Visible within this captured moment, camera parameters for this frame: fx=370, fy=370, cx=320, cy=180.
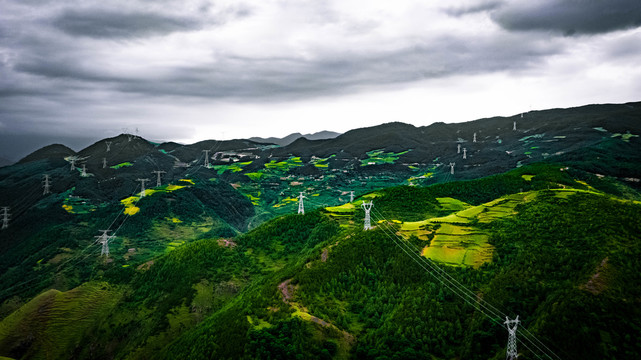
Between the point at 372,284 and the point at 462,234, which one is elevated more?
the point at 462,234

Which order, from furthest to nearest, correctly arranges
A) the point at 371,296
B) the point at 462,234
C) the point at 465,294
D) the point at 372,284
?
the point at 462,234 < the point at 372,284 < the point at 371,296 < the point at 465,294

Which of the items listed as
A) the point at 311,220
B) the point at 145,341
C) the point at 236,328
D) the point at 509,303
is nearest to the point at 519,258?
the point at 509,303

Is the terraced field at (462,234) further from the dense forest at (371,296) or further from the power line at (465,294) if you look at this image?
the power line at (465,294)

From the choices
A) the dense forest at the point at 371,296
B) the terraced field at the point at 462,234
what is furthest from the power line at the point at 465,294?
the terraced field at the point at 462,234

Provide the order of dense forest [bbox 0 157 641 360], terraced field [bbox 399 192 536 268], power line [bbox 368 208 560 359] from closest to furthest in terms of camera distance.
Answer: power line [bbox 368 208 560 359]
dense forest [bbox 0 157 641 360]
terraced field [bbox 399 192 536 268]

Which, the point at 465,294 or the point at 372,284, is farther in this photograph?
the point at 372,284

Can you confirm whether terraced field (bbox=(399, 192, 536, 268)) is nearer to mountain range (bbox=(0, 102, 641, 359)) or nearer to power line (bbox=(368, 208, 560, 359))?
mountain range (bbox=(0, 102, 641, 359))

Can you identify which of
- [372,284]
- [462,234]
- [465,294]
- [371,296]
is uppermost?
[462,234]

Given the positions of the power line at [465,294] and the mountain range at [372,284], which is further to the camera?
the mountain range at [372,284]

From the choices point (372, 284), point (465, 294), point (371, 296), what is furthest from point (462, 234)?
point (371, 296)

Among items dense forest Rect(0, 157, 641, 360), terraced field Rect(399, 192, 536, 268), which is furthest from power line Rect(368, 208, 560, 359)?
terraced field Rect(399, 192, 536, 268)

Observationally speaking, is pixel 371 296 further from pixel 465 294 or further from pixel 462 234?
pixel 462 234
